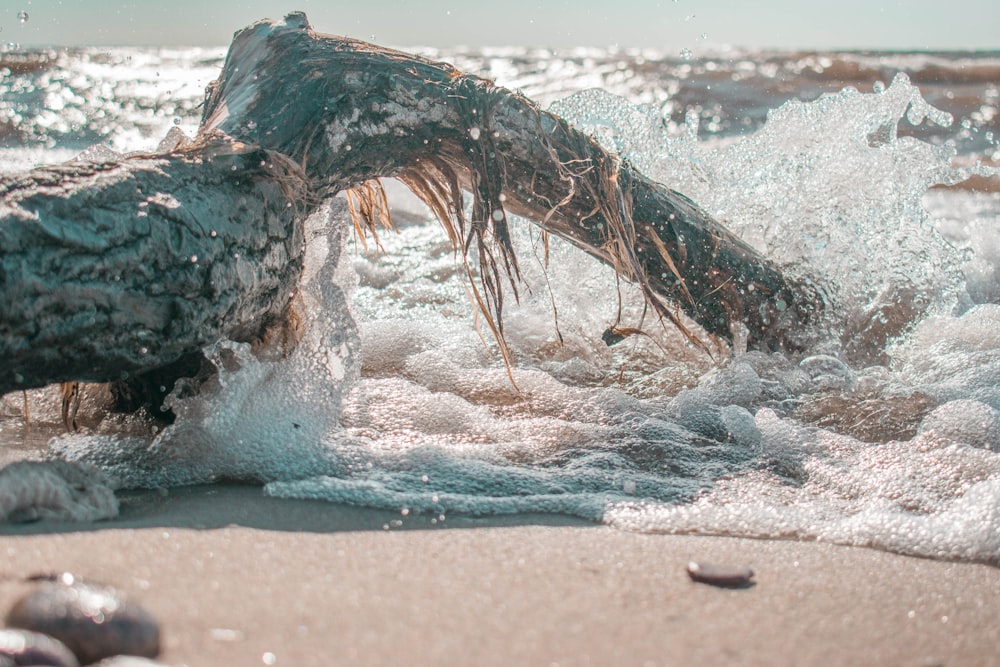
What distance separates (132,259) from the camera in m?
1.78

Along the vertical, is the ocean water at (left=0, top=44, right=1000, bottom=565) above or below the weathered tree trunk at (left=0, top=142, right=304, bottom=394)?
below

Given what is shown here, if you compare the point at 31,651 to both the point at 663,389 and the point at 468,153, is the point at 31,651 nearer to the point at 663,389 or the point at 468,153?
the point at 468,153

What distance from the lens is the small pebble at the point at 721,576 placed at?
1.48m

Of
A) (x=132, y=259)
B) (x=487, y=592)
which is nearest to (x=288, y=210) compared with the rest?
(x=132, y=259)

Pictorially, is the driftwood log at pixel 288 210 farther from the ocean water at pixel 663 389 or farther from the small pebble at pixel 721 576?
the small pebble at pixel 721 576

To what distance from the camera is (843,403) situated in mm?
2695

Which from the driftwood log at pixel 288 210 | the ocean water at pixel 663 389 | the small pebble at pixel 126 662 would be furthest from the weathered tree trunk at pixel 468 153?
the small pebble at pixel 126 662

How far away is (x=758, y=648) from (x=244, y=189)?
4.95 ft

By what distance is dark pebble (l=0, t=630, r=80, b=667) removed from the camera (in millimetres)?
998

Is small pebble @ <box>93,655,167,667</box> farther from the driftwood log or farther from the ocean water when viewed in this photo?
the driftwood log

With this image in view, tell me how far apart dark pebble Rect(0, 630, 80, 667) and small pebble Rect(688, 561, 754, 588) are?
969 millimetres

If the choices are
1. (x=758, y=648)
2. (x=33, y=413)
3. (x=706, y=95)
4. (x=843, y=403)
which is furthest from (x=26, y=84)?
(x=758, y=648)

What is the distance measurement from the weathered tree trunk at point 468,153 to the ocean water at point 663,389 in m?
0.19

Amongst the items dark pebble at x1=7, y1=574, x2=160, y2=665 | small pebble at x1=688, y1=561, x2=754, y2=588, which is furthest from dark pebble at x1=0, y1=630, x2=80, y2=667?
small pebble at x1=688, y1=561, x2=754, y2=588
